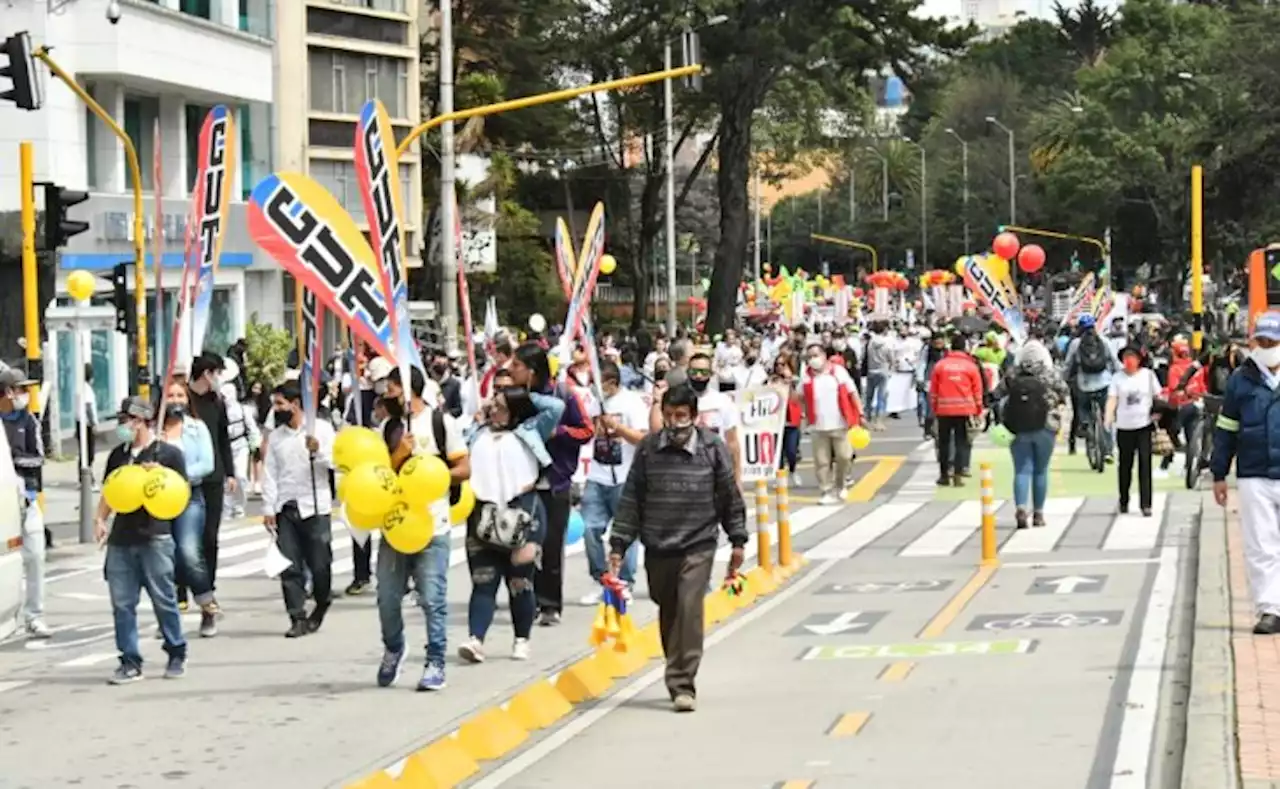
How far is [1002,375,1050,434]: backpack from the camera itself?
71.4 ft

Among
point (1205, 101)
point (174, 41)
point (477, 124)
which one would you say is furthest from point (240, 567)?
point (1205, 101)

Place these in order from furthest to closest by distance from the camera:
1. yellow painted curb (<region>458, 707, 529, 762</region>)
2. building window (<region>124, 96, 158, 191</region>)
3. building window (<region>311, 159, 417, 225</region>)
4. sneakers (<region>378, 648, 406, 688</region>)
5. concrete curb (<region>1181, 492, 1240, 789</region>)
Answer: building window (<region>311, 159, 417, 225</region>) < building window (<region>124, 96, 158, 191</region>) < sneakers (<region>378, 648, 406, 688</region>) < yellow painted curb (<region>458, 707, 529, 762</region>) < concrete curb (<region>1181, 492, 1240, 789</region>)

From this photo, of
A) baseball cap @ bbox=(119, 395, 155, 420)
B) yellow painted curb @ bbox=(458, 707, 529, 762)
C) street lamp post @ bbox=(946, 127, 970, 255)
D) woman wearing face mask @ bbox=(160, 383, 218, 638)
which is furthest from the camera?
street lamp post @ bbox=(946, 127, 970, 255)

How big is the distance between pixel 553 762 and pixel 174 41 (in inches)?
1329

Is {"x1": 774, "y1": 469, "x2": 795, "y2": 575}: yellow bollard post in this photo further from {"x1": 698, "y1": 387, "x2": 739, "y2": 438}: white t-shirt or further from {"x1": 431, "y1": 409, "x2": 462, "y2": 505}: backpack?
{"x1": 431, "y1": 409, "x2": 462, "y2": 505}: backpack

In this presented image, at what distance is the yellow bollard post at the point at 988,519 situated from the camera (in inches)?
747

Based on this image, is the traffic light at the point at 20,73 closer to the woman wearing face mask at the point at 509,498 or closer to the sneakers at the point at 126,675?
the sneakers at the point at 126,675

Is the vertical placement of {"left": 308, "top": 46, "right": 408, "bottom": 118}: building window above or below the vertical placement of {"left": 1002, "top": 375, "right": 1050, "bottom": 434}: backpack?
above

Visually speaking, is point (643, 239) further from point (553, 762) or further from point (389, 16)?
point (553, 762)

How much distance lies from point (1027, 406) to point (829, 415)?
4093 mm

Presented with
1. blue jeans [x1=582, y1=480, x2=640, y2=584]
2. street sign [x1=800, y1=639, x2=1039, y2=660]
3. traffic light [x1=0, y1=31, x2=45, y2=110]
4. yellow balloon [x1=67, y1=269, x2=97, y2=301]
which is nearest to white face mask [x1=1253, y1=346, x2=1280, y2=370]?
street sign [x1=800, y1=639, x2=1039, y2=660]

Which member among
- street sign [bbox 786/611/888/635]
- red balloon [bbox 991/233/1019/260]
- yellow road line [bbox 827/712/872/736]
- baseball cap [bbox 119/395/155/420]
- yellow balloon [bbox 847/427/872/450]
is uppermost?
Answer: red balloon [bbox 991/233/1019/260]

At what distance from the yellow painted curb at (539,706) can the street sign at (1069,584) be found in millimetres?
5898

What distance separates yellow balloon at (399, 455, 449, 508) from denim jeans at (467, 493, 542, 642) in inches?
47.1
